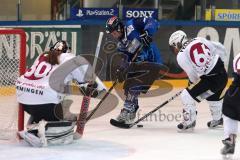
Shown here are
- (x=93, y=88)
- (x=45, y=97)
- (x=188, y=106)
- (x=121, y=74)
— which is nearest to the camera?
(x=45, y=97)

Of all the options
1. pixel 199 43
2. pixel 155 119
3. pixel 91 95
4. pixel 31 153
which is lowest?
pixel 155 119

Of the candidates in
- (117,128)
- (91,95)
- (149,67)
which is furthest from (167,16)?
(91,95)

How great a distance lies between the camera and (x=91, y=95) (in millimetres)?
4246

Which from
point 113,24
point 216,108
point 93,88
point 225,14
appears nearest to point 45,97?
point 93,88

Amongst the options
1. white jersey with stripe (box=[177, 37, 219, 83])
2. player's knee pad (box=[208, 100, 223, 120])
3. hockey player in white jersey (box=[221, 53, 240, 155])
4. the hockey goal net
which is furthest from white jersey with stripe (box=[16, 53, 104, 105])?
player's knee pad (box=[208, 100, 223, 120])

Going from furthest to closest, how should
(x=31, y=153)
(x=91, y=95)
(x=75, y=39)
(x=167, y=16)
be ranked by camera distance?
(x=167, y=16) → (x=75, y=39) → (x=91, y=95) → (x=31, y=153)

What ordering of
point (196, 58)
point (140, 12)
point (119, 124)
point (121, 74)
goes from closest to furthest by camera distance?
point (196, 58) → point (119, 124) → point (121, 74) → point (140, 12)

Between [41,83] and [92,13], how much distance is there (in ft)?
15.0

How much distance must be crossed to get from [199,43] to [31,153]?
1584mm

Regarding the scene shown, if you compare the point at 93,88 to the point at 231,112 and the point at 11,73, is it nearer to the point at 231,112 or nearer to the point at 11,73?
the point at 11,73

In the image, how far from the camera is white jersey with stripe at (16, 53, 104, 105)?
4.04 metres

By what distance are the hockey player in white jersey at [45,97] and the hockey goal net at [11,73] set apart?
0.28 metres

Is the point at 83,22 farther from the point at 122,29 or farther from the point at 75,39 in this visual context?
the point at 122,29

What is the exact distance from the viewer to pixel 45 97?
404 centimetres
